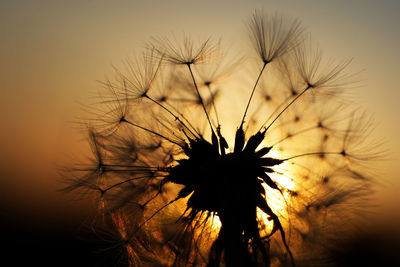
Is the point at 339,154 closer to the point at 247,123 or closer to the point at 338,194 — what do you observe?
the point at 338,194

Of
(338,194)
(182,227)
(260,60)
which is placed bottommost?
(182,227)

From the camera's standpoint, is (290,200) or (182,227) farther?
(290,200)

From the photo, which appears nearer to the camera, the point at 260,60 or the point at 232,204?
the point at 232,204

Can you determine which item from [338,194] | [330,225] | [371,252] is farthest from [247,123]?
[371,252]

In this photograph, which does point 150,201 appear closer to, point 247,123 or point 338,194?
point 247,123

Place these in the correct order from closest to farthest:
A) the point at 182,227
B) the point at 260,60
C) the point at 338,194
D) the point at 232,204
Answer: the point at 232,204, the point at 182,227, the point at 338,194, the point at 260,60

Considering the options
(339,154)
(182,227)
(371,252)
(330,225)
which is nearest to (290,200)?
(330,225)

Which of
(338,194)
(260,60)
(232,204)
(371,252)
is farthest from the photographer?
(371,252)

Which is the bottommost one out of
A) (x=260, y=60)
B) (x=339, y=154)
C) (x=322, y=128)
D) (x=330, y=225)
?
(x=330, y=225)

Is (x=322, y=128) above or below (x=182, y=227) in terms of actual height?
above
